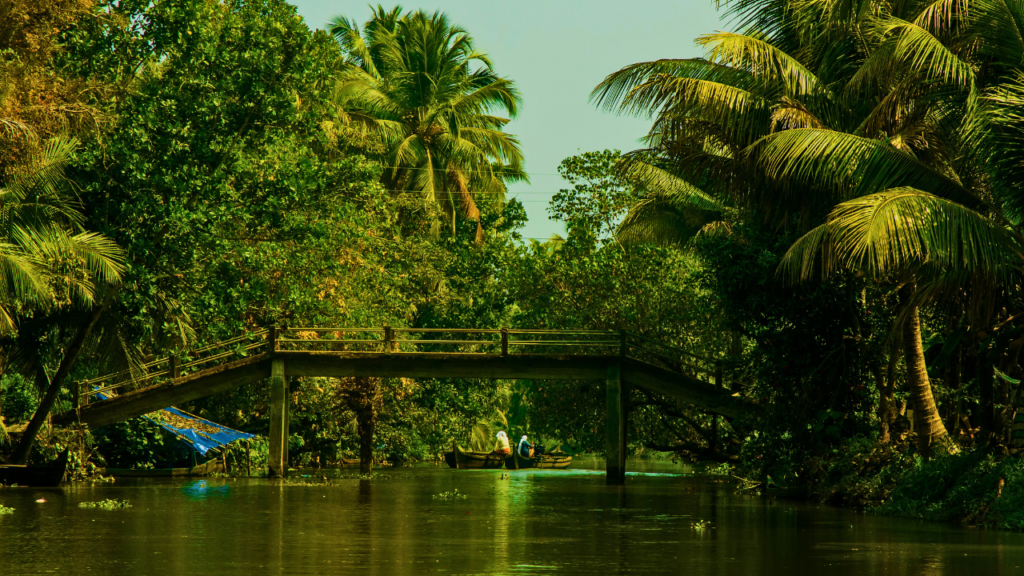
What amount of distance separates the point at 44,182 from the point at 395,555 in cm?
1355

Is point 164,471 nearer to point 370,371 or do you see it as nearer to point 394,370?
Result: point 370,371

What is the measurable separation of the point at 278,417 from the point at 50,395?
19.2ft

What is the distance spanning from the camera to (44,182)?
21.1 meters

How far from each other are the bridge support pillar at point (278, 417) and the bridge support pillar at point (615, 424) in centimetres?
814

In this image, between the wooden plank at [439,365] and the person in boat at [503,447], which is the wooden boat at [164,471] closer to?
the wooden plank at [439,365]

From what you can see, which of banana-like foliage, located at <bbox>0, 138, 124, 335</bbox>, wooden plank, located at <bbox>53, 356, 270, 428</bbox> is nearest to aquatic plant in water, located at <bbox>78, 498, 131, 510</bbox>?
banana-like foliage, located at <bbox>0, 138, 124, 335</bbox>

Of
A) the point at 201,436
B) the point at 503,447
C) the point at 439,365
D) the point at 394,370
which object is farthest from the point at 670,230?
the point at 503,447

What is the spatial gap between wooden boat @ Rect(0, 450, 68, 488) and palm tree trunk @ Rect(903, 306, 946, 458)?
16990 millimetres

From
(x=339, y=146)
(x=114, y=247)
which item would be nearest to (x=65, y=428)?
(x=114, y=247)

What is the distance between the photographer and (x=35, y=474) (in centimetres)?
2359

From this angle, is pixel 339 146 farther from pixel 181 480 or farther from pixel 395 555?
pixel 395 555

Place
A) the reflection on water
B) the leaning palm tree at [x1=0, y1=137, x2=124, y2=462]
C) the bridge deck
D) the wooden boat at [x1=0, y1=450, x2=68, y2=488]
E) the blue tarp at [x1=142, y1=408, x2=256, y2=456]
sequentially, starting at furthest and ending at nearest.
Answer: the blue tarp at [x1=142, y1=408, x2=256, y2=456] < the bridge deck < the wooden boat at [x1=0, y1=450, x2=68, y2=488] < the leaning palm tree at [x1=0, y1=137, x2=124, y2=462] < the reflection on water

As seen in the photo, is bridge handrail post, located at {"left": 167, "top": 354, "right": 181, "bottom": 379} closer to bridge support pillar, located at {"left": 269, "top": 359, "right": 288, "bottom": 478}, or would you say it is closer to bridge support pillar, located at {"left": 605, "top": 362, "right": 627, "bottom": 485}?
bridge support pillar, located at {"left": 269, "top": 359, "right": 288, "bottom": 478}

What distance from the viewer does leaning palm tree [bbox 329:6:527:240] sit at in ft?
130
